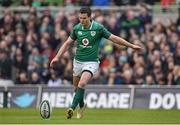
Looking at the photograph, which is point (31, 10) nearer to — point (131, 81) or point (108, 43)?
point (108, 43)

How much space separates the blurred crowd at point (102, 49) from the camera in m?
29.3

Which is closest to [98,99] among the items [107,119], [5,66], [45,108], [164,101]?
[164,101]

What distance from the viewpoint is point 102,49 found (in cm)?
3150

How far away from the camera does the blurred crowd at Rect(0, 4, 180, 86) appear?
29281 mm

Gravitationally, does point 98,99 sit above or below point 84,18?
below

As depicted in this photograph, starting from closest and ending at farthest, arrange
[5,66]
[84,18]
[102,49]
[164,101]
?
[84,18], [164,101], [102,49], [5,66]

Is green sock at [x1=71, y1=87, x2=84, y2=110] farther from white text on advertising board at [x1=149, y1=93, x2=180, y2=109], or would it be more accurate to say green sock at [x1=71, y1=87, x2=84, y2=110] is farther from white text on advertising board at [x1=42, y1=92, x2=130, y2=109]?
white text on advertising board at [x1=42, y1=92, x2=130, y2=109]

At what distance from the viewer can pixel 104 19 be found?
32094 millimetres

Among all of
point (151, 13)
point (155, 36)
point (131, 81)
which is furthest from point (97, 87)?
point (151, 13)

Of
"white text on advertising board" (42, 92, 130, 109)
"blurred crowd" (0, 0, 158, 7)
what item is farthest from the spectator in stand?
"blurred crowd" (0, 0, 158, 7)


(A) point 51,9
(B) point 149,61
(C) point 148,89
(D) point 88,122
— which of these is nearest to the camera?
(D) point 88,122

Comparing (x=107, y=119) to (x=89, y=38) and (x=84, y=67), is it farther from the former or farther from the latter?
(x=89, y=38)

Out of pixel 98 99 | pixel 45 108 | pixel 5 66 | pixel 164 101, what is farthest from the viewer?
pixel 5 66

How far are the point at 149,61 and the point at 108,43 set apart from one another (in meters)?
2.42
